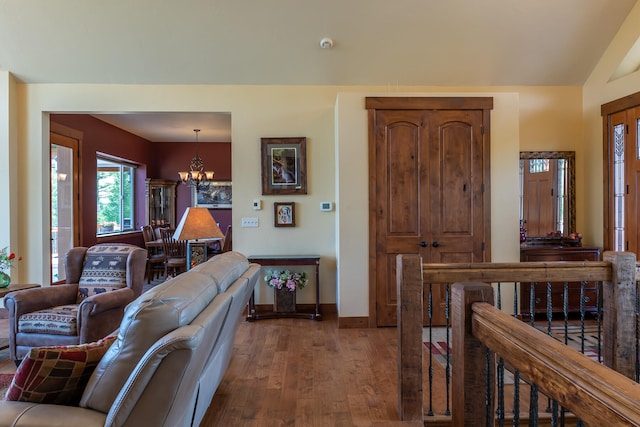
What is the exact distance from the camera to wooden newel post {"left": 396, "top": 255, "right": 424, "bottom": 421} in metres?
2.12

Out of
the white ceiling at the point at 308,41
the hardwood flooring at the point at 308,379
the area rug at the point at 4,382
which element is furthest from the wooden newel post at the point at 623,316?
the area rug at the point at 4,382

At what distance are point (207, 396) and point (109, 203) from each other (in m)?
6.20

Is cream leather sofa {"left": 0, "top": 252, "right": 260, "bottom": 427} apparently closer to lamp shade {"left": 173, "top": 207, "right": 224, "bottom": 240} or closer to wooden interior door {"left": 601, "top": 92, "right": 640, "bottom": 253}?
lamp shade {"left": 173, "top": 207, "right": 224, "bottom": 240}

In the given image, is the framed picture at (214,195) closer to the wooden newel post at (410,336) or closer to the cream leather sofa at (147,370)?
the wooden newel post at (410,336)

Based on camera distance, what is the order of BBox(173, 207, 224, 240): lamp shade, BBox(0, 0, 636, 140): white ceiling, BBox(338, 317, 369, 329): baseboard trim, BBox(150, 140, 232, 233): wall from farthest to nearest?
BBox(150, 140, 232, 233): wall → BBox(338, 317, 369, 329): baseboard trim → BBox(0, 0, 636, 140): white ceiling → BBox(173, 207, 224, 240): lamp shade

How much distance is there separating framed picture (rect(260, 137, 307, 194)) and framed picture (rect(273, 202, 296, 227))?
16cm

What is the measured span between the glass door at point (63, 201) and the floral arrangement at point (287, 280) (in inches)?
129

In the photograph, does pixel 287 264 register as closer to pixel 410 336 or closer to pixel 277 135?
pixel 277 135

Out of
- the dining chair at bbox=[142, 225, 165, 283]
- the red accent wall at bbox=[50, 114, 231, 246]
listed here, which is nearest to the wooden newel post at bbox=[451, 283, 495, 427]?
the red accent wall at bbox=[50, 114, 231, 246]

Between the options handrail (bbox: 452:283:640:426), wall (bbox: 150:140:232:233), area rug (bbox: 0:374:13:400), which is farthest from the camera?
wall (bbox: 150:140:232:233)

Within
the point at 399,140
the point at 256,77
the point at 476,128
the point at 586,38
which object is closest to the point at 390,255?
the point at 399,140

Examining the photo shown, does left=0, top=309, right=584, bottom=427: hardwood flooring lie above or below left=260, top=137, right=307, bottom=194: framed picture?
below

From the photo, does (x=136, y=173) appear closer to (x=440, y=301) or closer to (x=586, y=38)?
(x=440, y=301)

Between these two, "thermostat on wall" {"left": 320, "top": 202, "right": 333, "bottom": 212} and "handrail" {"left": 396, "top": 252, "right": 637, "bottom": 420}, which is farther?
"thermostat on wall" {"left": 320, "top": 202, "right": 333, "bottom": 212}
